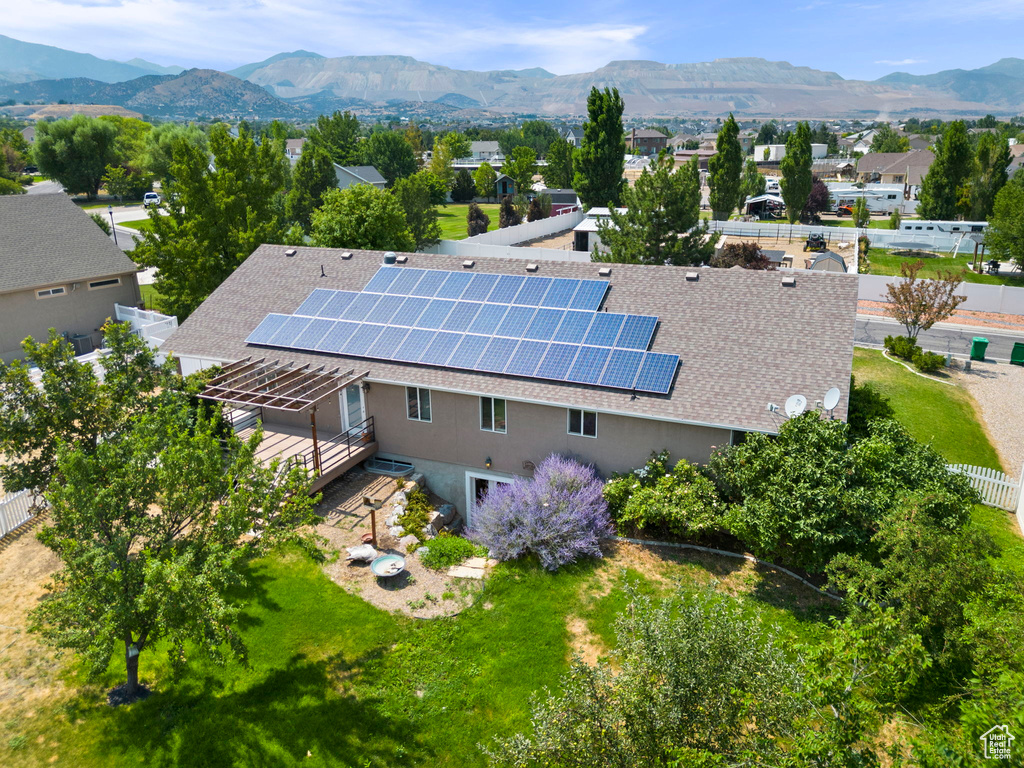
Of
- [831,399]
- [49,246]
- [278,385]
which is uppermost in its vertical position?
[49,246]

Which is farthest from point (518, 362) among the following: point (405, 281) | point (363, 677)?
point (363, 677)

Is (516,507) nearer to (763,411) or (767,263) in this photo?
(763,411)

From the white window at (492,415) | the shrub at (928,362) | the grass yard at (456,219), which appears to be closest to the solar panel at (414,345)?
the white window at (492,415)

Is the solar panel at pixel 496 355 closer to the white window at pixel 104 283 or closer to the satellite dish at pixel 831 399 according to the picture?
the satellite dish at pixel 831 399

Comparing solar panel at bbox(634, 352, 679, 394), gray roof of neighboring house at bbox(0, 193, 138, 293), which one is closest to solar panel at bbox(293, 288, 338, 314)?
solar panel at bbox(634, 352, 679, 394)

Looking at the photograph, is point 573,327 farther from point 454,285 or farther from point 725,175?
point 725,175

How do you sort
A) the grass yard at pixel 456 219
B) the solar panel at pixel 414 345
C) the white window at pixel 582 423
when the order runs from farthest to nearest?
the grass yard at pixel 456 219
the solar panel at pixel 414 345
the white window at pixel 582 423
